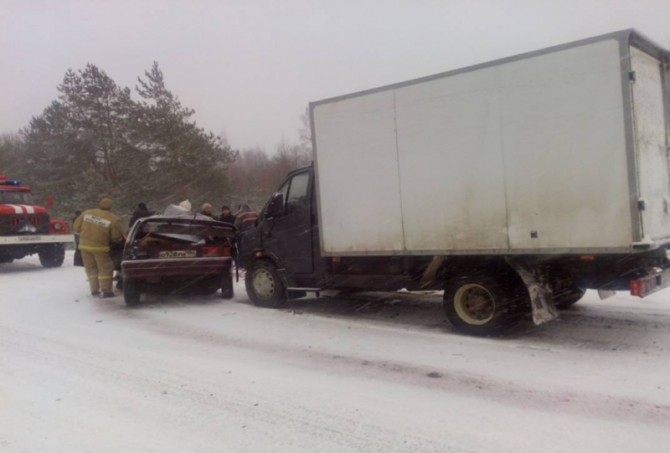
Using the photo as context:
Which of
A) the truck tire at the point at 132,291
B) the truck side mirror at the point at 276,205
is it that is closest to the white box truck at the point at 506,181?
the truck side mirror at the point at 276,205

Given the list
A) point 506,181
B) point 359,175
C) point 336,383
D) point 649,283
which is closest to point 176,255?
point 359,175

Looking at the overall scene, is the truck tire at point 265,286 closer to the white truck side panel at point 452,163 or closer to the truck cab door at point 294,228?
the truck cab door at point 294,228

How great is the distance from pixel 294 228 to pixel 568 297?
383cm

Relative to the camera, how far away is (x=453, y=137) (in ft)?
20.0

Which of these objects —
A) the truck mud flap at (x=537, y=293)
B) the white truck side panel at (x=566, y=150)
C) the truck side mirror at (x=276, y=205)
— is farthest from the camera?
the truck side mirror at (x=276, y=205)

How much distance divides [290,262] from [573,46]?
465 centimetres

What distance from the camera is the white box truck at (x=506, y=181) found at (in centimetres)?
517

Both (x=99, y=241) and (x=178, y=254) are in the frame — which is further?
(x=99, y=241)

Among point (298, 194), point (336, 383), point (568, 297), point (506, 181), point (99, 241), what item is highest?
point (298, 194)

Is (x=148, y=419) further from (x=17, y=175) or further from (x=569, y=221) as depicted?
(x=17, y=175)

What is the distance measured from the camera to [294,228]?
26.2ft

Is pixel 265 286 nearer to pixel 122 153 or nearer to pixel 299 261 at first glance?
pixel 299 261

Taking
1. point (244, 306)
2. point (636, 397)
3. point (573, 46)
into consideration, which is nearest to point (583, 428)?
point (636, 397)

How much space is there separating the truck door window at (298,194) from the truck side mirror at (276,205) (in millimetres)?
110
